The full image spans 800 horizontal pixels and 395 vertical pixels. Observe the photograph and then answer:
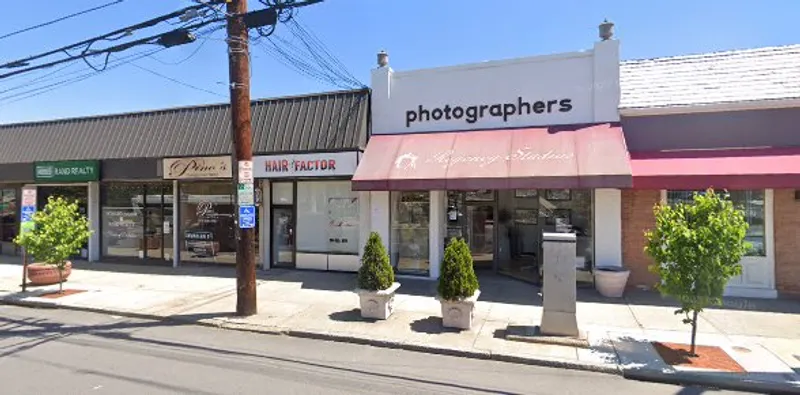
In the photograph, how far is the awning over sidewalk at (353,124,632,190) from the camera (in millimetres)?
9320

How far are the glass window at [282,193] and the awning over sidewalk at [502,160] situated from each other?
3131 mm

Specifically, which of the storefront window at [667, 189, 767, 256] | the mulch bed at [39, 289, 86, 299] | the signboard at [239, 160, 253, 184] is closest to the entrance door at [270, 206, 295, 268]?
the mulch bed at [39, 289, 86, 299]

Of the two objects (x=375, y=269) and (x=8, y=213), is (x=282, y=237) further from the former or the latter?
(x=8, y=213)

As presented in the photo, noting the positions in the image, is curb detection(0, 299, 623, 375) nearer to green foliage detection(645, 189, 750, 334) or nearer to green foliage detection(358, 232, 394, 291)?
green foliage detection(358, 232, 394, 291)

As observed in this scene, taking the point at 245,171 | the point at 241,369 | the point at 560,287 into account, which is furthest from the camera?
the point at 245,171

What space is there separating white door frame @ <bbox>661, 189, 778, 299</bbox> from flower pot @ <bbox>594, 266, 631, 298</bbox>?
2163mm

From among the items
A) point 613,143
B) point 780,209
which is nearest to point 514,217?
point 613,143

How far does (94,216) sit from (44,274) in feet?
14.6

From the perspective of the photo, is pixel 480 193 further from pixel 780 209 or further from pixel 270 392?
pixel 270 392

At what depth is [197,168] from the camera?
42.4 ft

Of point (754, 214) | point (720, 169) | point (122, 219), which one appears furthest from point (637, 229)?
point (122, 219)

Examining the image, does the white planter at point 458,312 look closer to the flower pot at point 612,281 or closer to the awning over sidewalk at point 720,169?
the flower pot at point 612,281

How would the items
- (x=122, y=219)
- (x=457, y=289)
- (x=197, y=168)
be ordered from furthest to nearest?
(x=122, y=219), (x=197, y=168), (x=457, y=289)

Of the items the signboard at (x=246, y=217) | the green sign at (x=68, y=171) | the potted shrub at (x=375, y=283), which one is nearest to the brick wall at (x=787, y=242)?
the potted shrub at (x=375, y=283)
